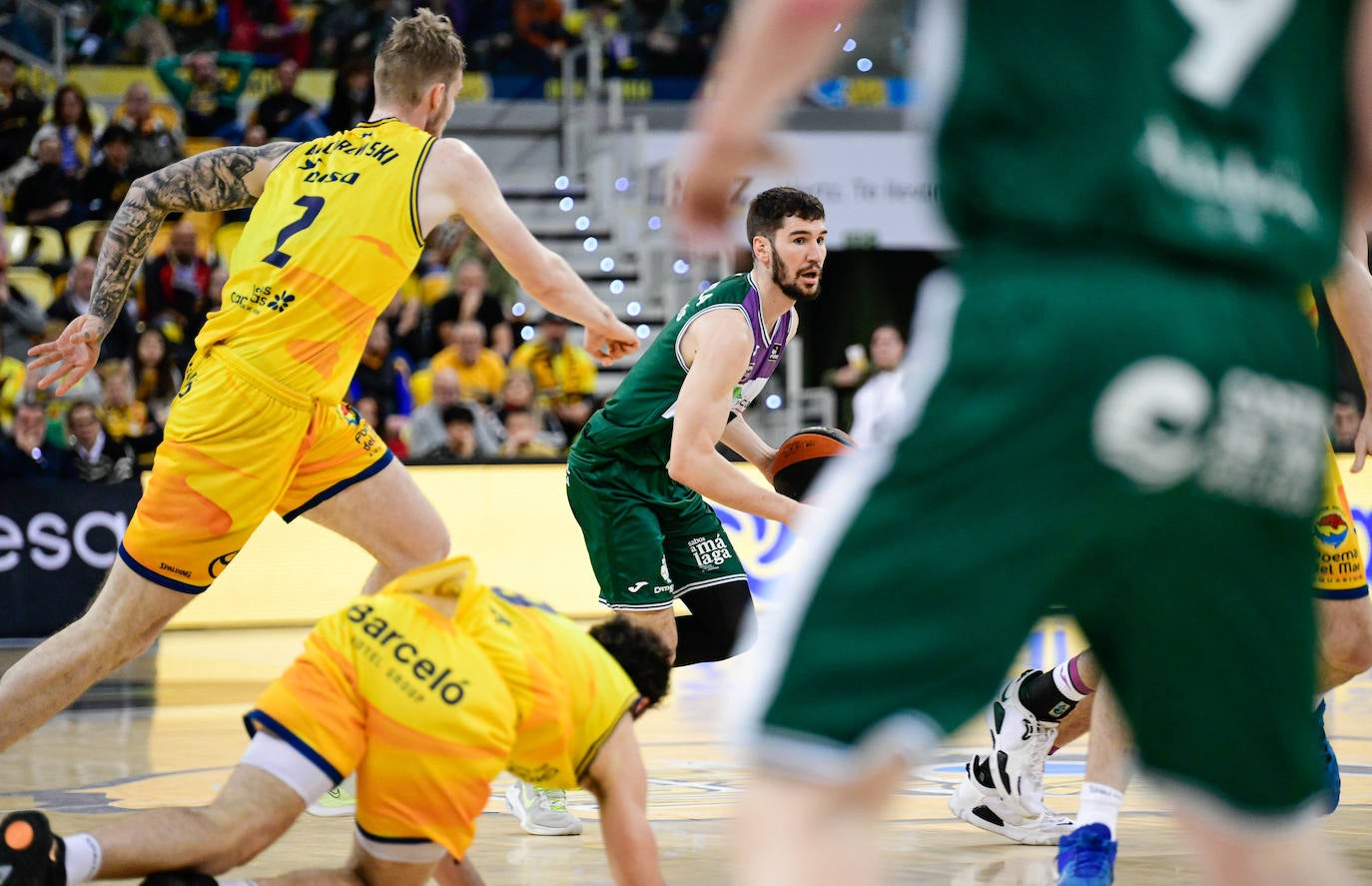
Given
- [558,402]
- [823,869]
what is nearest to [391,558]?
[823,869]

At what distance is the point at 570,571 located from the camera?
12.8 metres

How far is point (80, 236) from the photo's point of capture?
16.7 meters

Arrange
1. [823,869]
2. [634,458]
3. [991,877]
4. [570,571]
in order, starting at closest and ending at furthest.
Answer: [823,869]
[991,877]
[634,458]
[570,571]

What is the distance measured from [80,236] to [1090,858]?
14.5 meters

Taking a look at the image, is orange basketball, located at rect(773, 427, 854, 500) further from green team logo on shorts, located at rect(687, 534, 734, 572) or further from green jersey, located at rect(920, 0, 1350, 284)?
green jersey, located at rect(920, 0, 1350, 284)

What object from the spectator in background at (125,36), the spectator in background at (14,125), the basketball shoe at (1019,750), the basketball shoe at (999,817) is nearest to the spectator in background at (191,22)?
the spectator in background at (125,36)

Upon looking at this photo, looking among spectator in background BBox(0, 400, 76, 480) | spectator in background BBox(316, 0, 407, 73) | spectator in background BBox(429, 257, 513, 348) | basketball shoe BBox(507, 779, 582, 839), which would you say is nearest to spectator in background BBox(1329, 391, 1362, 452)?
spectator in background BBox(429, 257, 513, 348)

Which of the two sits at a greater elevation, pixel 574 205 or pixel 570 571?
pixel 574 205

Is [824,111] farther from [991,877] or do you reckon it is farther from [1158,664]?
[1158,664]

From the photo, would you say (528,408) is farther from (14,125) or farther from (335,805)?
(335,805)

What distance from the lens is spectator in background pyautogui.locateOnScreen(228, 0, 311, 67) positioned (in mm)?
19719

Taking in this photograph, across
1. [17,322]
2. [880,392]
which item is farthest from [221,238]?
[880,392]

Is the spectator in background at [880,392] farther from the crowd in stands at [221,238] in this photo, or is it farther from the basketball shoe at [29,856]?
the basketball shoe at [29,856]

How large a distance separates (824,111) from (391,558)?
15.0 metres
